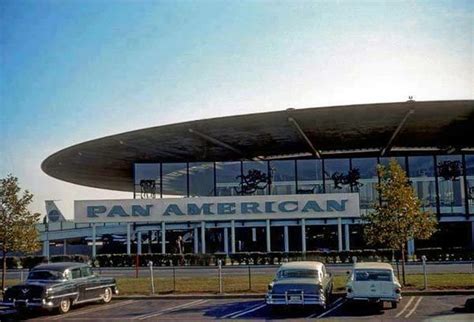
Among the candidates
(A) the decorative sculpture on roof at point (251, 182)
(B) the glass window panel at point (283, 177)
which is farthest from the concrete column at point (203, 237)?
(B) the glass window panel at point (283, 177)

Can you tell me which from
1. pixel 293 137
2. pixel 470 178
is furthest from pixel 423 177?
pixel 293 137

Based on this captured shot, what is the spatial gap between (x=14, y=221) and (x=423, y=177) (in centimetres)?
3715

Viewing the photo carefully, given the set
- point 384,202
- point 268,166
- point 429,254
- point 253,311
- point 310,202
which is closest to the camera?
point 253,311

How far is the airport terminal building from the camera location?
4428 cm

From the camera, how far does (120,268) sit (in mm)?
42469

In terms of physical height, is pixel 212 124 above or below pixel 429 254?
above

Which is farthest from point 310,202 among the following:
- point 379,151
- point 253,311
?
point 253,311

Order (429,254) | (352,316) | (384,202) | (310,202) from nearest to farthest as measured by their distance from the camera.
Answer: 1. (352,316)
2. (384,202)
3. (429,254)
4. (310,202)

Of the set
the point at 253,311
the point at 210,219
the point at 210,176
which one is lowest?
the point at 253,311

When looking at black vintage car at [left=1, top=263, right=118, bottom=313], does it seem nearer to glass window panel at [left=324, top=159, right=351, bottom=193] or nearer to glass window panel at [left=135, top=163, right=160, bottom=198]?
glass window panel at [left=135, top=163, right=160, bottom=198]

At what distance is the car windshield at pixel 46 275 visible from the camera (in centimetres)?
1953

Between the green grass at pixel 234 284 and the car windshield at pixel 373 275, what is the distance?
15.4ft

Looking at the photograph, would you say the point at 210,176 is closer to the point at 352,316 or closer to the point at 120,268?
the point at 120,268

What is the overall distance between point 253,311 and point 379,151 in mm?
40473
